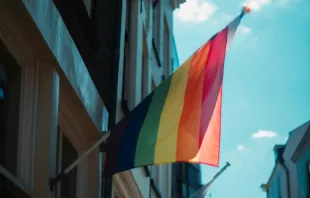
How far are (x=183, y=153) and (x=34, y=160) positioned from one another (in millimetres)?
1280

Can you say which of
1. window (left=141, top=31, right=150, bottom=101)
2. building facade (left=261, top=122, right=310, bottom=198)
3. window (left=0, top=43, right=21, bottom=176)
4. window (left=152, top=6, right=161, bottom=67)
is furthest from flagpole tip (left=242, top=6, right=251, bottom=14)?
building facade (left=261, top=122, right=310, bottom=198)

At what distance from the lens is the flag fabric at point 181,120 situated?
6.48 meters

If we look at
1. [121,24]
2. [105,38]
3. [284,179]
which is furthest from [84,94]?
[284,179]

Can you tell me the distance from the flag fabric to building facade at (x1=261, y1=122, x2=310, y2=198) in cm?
2036

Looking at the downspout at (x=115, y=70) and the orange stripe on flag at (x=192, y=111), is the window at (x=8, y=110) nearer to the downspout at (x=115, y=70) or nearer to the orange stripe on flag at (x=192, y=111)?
the orange stripe on flag at (x=192, y=111)

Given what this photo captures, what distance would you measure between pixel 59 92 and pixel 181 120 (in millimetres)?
1386

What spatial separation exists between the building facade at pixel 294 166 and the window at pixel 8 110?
70.0 ft

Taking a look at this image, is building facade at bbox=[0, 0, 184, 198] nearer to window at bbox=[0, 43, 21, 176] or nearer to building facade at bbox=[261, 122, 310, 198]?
window at bbox=[0, 43, 21, 176]

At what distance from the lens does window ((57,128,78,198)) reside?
7.73m

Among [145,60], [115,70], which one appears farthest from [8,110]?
[145,60]

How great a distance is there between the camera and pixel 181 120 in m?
6.66

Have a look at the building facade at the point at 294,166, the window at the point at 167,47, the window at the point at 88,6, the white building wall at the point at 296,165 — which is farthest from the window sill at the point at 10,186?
the white building wall at the point at 296,165

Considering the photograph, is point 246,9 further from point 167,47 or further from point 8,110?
Result: point 167,47

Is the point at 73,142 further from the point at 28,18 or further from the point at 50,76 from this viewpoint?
the point at 28,18
